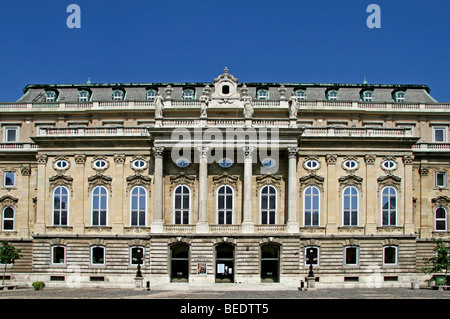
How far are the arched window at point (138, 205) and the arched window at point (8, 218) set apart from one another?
13959mm

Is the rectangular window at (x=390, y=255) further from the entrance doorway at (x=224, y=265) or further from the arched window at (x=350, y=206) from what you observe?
the entrance doorway at (x=224, y=265)

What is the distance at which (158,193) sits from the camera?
2002 inches

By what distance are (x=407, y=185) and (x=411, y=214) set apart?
9.08 ft

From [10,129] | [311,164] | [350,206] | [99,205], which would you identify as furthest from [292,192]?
[10,129]

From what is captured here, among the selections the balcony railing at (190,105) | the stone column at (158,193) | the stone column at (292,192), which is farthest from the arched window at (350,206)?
the stone column at (158,193)

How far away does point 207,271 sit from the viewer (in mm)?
48969

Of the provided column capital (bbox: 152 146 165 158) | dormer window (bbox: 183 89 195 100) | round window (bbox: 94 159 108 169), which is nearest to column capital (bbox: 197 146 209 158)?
column capital (bbox: 152 146 165 158)

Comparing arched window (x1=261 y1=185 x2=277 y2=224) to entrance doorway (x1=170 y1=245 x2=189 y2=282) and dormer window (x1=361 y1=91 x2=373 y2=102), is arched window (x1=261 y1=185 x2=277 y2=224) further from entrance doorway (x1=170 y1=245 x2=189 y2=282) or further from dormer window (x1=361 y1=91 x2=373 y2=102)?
dormer window (x1=361 y1=91 x2=373 y2=102)

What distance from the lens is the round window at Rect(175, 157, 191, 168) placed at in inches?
2085

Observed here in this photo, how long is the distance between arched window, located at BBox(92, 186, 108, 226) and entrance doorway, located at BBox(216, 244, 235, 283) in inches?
453

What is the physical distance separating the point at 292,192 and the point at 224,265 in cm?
918

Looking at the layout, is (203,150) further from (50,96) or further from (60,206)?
(50,96)
